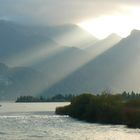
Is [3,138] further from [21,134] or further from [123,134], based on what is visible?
[123,134]

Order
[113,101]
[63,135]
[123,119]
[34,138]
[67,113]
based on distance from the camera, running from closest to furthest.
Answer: [34,138] → [63,135] → [123,119] → [113,101] → [67,113]

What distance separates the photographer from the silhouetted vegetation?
114 meters

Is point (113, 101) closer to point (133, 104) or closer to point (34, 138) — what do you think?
point (133, 104)

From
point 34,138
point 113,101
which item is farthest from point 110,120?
point 34,138

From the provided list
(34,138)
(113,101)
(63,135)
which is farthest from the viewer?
(113,101)

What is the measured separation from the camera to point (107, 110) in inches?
4838

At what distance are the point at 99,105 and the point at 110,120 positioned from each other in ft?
22.8

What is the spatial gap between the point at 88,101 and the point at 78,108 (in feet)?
15.8

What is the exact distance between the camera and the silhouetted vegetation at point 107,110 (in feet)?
373

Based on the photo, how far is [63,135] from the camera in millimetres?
84500

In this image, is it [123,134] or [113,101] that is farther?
[113,101]

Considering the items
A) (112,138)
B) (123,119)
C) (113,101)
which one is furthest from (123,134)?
(113,101)

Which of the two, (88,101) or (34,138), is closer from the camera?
(34,138)

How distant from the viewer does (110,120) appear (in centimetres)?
12050
